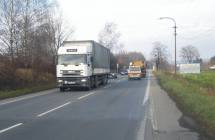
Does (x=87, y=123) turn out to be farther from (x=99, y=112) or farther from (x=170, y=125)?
(x=99, y=112)

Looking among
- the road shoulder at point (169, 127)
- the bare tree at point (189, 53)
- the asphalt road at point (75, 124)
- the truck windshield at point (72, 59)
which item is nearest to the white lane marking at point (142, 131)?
the asphalt road at point (75, 124)

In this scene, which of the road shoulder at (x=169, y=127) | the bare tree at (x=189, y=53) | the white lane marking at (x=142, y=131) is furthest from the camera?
the bare tree at (x=189, y=53)

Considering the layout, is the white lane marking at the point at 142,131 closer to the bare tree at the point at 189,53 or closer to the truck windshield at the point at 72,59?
the truck windshield at the point at 72,59

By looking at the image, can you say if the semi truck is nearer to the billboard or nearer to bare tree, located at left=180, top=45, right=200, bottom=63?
the billboard

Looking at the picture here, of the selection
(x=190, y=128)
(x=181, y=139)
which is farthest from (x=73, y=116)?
(x=181, y=139)

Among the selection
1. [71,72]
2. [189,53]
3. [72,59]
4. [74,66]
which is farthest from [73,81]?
[189,53]

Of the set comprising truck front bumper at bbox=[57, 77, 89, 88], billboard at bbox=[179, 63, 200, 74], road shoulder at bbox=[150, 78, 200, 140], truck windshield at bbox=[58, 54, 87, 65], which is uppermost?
truck windshield at bbox=[58, 54, 87, 65]

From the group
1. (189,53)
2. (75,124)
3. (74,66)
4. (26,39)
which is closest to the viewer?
(75,124)

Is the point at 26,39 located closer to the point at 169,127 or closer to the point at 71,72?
the point at 71,72

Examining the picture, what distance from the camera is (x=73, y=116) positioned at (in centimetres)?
1730

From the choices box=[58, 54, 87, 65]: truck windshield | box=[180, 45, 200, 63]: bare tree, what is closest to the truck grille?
box=[58, 54, 87, 65]: truck windshield

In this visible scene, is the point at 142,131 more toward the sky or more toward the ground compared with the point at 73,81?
more toward the ground

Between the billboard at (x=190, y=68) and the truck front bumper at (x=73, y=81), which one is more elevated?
the billboard at (x=190, y=68)

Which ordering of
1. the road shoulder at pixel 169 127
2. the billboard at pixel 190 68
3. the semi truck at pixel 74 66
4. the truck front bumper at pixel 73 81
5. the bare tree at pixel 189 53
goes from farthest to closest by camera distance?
the bare tree at pixel 189 53, the billboard at pixel 190 68, the truck front bumper at pixel 73 81, the semi truck at pixel 74 66, the road shoulder at pixel 169 127
